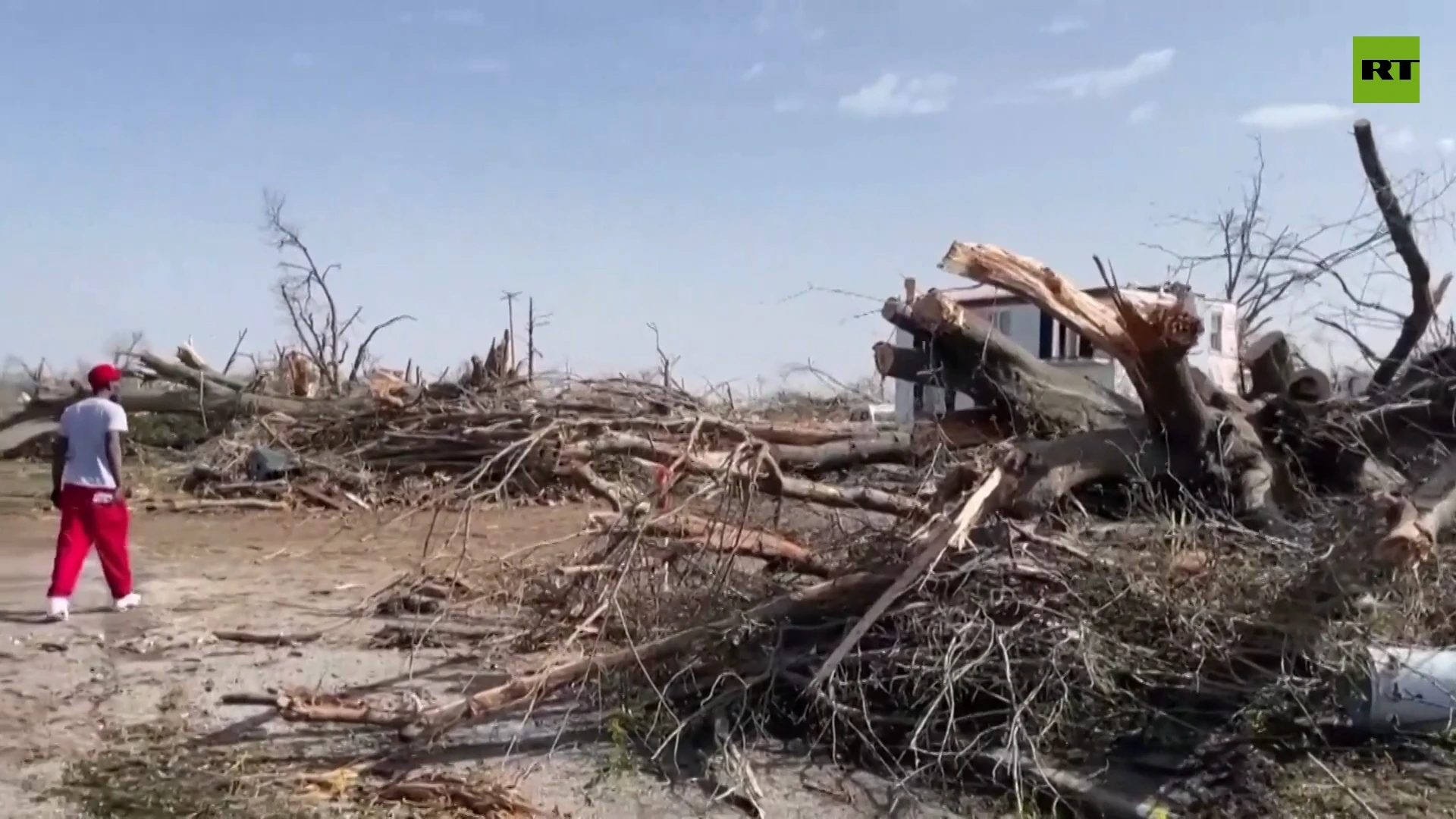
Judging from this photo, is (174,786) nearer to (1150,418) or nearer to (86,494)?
(86,494)

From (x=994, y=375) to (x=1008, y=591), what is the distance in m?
1.89

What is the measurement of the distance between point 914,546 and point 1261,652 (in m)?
1.28

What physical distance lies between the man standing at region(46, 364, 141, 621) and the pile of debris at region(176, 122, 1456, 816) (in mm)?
2276

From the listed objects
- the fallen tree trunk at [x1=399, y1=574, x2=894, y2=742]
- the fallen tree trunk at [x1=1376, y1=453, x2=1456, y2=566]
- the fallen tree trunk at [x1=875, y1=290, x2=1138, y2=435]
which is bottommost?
the fallen tree trunk at [x1=399, y1=574, x2=894, y2=742]

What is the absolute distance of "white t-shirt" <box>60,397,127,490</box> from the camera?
6.55m

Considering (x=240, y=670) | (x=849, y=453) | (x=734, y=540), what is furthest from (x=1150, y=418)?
(x=240, y=670)

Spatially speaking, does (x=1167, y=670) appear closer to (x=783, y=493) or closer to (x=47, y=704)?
(x=783, y=493)

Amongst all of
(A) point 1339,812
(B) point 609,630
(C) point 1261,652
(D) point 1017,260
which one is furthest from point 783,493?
(A) point 1339,812

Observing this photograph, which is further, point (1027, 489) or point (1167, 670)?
point (1027, 489)

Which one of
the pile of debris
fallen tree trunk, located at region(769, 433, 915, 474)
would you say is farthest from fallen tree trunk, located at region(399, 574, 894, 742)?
fallen tree trunk, located at region(769, 433, 915, 474)

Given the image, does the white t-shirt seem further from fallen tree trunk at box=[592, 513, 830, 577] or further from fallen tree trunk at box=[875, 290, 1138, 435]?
fallen tree trunk at box=[875, 290, 1138, 435]

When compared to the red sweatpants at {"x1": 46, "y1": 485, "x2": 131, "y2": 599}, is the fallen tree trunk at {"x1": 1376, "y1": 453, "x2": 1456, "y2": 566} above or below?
above

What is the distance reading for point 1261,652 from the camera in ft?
15.6

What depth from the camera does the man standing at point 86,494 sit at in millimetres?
6535
